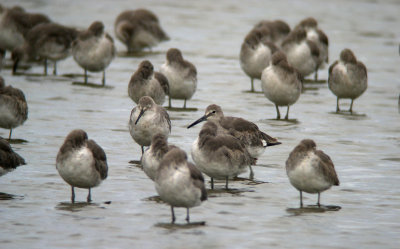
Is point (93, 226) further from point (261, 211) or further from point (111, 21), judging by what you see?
point (111, 21)

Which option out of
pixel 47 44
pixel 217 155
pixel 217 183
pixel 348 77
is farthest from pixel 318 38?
pixel 217 155

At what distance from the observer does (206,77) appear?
24.1 meters

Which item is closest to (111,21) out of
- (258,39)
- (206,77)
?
(206,77)

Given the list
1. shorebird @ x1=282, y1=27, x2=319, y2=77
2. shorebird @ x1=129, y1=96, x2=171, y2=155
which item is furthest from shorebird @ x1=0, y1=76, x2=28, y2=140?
shorebird @ x1=282, y1=27, x2=319, y2=77

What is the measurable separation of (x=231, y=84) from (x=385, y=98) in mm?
4289

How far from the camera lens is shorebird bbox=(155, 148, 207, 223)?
10.2 metres

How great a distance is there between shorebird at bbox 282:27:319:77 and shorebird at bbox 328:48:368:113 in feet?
9.87

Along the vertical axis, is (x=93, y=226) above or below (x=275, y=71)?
below

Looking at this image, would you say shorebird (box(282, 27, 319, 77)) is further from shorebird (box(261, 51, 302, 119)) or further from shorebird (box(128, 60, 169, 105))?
shorebird (box(128, 60, 169, 105))

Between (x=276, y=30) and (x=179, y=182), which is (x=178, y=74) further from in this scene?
(x=179, y=182)

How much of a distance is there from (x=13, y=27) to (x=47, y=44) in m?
2.71

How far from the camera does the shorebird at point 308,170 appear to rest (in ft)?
37.3

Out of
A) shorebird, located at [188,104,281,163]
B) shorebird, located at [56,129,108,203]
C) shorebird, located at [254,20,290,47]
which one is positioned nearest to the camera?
shorebird, located at [56,129,108,203]

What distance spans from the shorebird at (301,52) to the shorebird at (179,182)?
41.1 ft
